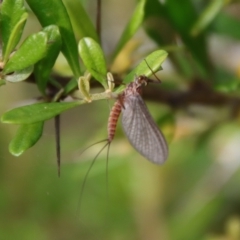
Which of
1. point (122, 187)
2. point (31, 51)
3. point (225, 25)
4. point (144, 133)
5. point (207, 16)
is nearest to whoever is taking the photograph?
point (31, 51)

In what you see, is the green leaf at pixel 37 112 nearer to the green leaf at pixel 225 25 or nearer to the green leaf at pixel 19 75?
the green leaf at pixel 19 75

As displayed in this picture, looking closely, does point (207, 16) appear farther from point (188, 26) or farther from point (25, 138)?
point (25, 138)

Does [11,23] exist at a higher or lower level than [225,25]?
higher

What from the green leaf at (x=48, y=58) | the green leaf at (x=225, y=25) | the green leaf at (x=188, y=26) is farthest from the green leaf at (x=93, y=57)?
the green leaf at (x=225, y=25)

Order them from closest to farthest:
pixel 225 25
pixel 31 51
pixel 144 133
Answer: pixel 31 51
pixel 144 133
pixel 225 25

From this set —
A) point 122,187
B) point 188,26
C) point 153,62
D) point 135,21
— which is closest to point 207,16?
point 188,26

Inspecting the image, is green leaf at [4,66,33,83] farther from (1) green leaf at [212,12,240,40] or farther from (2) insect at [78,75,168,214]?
(1) green leaf at [212,12,240,40]

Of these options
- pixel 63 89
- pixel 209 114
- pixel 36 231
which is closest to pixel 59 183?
pixel 36 231

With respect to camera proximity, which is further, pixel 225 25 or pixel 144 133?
pixel 225 25
